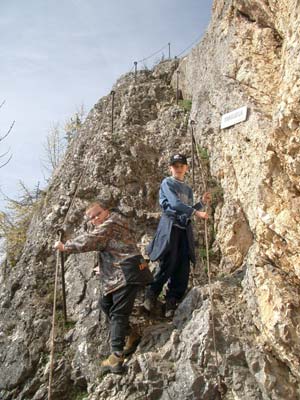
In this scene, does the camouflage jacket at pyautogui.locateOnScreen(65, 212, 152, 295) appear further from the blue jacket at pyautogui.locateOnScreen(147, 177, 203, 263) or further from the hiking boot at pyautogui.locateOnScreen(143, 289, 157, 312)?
the hiking boot at pyautogui.locateOnScreen(143, 289, 157, 312)

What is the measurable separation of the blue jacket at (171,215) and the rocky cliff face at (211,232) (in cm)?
61

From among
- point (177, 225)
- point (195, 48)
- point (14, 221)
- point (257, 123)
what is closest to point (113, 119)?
point (195, 48)

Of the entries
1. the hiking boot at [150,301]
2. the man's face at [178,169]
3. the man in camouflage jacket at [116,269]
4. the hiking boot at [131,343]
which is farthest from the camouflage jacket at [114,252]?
the man's face at [178,169]

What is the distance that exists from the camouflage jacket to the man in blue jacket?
36cm

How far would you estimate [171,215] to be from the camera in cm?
478

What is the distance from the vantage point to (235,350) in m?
4.04

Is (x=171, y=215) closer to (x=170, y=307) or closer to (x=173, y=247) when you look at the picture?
(x=173, y=247)

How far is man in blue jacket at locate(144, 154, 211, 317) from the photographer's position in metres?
4.74

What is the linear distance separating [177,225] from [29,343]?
2437mm

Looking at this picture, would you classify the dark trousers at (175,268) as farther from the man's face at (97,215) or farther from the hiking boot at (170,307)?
the man's face at (97,215)

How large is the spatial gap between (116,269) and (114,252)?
7.7 inches

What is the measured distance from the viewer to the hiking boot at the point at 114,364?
4199mm

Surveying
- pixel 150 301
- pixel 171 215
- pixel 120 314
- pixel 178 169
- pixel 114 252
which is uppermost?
pixel 178 169

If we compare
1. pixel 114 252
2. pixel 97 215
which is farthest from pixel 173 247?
pixel 97 215
